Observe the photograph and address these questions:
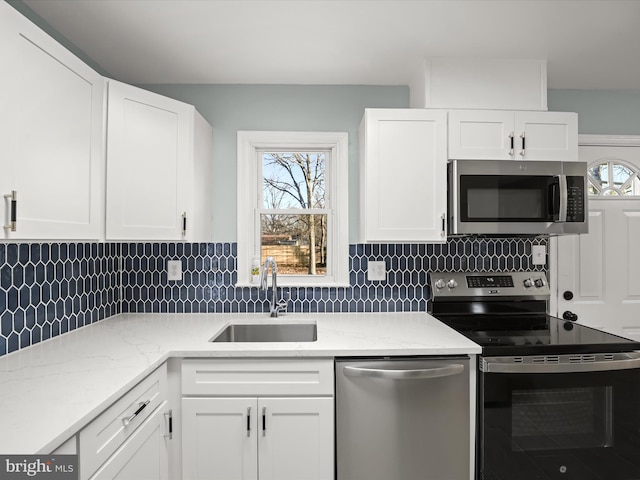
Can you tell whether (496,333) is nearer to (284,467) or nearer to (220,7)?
(284,467)

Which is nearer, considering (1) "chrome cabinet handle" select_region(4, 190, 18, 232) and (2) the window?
(1) "chrome cabinet handle" select_region(4, 190, 18, 232)

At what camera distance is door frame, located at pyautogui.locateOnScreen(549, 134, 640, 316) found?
8.14 ft

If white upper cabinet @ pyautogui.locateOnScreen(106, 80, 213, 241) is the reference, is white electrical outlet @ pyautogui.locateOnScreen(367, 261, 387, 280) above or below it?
below

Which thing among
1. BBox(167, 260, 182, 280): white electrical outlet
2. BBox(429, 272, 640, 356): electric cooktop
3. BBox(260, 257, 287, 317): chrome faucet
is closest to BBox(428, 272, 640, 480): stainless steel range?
BBox(429, 272, 640, 356): electric cooktop

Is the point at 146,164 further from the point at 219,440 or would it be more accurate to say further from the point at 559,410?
the point at 559,410

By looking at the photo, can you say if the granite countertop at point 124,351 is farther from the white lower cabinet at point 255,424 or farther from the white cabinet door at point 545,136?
the white cabinet door at point 545,136

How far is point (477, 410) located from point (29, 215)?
1.93 m

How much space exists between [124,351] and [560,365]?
6.26 ft

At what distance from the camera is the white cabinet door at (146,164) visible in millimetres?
Answer: 1784

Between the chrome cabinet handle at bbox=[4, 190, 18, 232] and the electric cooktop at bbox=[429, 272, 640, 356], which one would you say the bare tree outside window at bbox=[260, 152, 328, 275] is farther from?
the chrome cabinet handle at bbox=[4, 190, 18, 232]

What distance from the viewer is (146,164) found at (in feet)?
6.31
